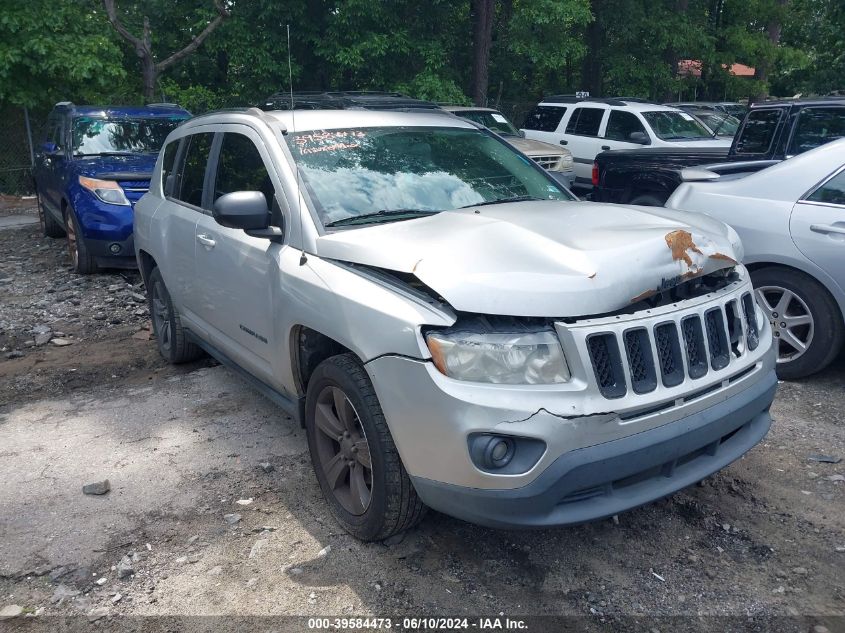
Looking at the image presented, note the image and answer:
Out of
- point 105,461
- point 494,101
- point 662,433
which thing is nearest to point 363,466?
point 662,433

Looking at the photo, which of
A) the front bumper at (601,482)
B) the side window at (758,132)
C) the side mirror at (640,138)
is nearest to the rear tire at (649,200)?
the side window at (758,132)

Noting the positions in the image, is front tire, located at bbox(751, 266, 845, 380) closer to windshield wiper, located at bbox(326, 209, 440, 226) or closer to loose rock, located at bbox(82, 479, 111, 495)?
windshield wiper, located at bbox(326, 209, 440, 226)

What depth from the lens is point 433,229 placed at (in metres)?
3.49

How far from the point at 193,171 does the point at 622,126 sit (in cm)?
1023

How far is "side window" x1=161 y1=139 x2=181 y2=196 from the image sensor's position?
18.5 ft

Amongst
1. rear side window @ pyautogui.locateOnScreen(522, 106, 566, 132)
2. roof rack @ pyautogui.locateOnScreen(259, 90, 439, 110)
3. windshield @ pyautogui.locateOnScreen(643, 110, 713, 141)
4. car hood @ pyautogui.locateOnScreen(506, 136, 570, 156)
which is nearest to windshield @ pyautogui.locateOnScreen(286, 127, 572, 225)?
roof rack @ pyautogui.locateOnScreen(259, 90, 439, 110)

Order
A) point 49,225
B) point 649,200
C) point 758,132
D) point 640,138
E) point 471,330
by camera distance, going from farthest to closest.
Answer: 1. point 640,138
2. point 49,225
3. point 649,200
4. point 758,132
5. point 471,330

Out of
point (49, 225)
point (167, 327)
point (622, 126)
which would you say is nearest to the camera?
point (167, 327)

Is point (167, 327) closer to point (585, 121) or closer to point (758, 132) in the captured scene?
point (758, 132)

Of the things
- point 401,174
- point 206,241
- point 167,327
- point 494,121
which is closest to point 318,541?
point 401,174

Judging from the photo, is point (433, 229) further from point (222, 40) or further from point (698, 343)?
point (222, 40)

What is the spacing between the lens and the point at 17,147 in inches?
671

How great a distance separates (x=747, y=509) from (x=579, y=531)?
863 millimetres

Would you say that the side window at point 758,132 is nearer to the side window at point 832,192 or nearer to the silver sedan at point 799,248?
the silver sedan at point 799,248
